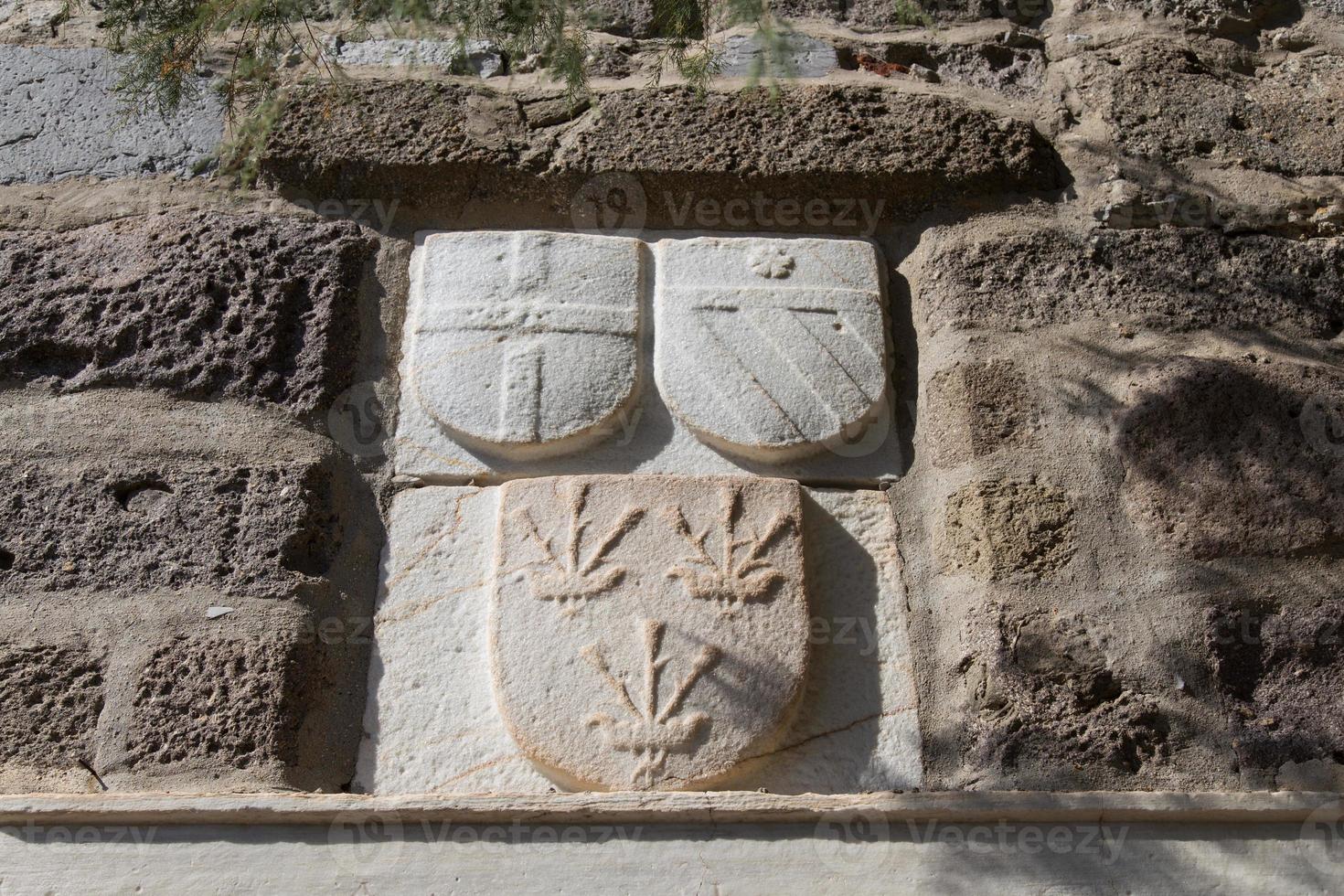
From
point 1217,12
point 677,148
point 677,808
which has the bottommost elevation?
point 677,808

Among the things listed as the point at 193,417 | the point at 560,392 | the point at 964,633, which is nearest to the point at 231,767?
the point at 193,417

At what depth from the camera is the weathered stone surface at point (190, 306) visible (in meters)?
2.07

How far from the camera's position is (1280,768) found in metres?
1.73

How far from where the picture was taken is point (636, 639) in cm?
179

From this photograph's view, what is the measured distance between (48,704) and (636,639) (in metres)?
0.82

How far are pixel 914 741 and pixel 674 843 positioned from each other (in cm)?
39

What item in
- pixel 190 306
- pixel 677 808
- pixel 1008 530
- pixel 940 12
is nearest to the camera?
pixel 677 808

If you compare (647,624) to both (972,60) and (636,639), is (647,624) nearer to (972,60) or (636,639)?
(636,639)

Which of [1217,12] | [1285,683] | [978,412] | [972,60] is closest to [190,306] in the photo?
[978,412]

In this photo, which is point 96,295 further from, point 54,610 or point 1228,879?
point 1228,879

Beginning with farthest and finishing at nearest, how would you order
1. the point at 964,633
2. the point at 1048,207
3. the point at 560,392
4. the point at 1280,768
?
the point at 1048,207
the point at 560,392
the point at 964,633
the point at 1280,768

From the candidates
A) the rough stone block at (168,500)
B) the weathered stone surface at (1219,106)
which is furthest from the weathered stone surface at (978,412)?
the rough stone block at (168,500)

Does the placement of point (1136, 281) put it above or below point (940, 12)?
below

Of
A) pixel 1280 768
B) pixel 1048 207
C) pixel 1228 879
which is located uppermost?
pixel 1048 207
